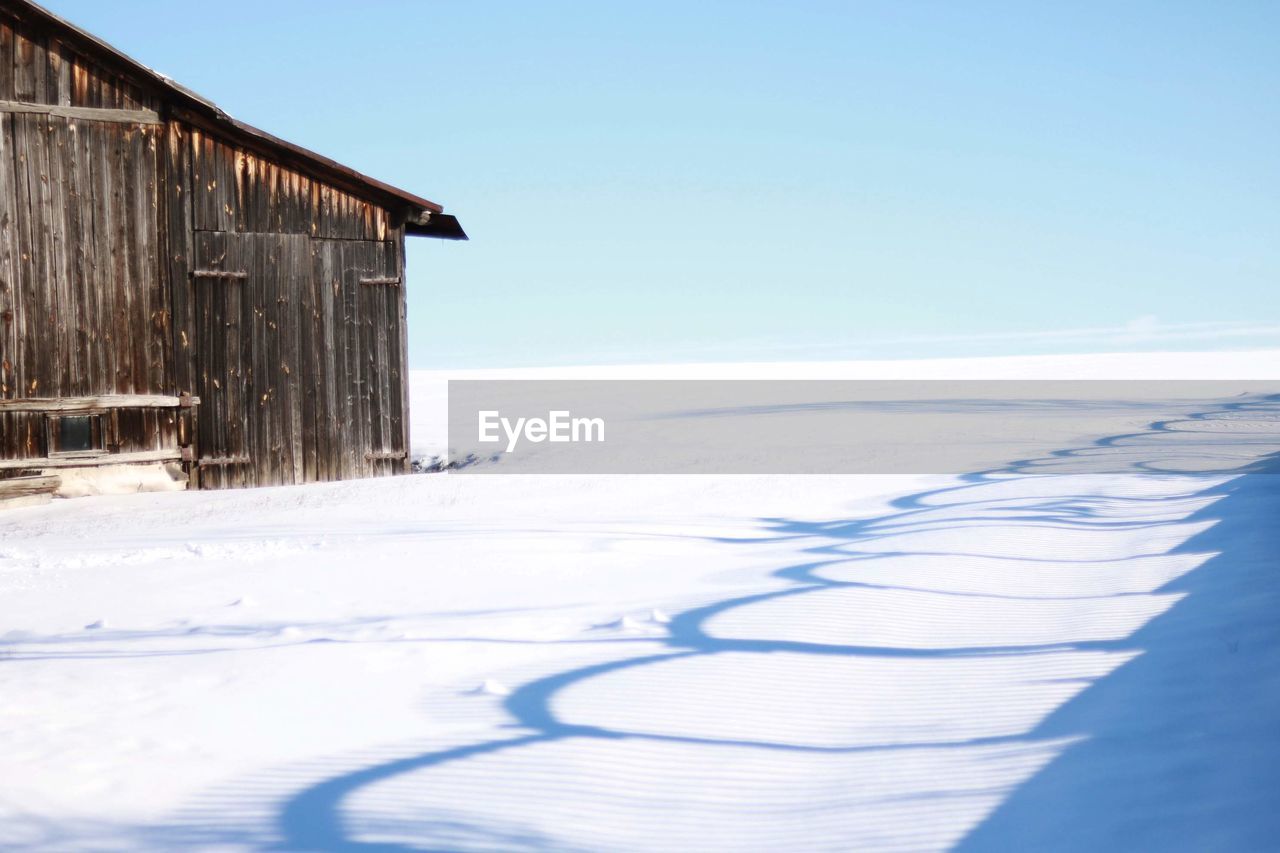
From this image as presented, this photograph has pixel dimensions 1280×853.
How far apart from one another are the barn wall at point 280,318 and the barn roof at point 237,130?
141mm

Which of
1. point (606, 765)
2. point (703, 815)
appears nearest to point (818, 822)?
point (703, 815)

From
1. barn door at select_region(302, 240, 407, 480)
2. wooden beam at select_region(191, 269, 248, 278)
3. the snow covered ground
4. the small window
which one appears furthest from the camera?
barn door at select_region(302, 240, 407, 480)

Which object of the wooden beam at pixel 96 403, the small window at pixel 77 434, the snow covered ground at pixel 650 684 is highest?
the wooden beam at pixel 96 403

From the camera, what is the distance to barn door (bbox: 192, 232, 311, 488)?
12.3 metres

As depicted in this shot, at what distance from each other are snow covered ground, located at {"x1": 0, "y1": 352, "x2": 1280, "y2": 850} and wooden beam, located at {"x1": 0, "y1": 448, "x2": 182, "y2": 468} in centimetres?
179

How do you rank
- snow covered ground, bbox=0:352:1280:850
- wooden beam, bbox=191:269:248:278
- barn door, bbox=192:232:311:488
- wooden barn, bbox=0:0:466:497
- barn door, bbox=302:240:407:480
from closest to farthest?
snow covered ground, bbox=0:352:1280:850, wooden barn, bbox=0:0:466:497, wooden beam, bbox=191:269:248:278, barn door, bbox=192:232:311:488, barn door, bbox=302:240:407:480

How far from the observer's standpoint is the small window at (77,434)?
38.5ft

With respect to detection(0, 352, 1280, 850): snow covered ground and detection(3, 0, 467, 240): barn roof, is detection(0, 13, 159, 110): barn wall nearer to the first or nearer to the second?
detection(3, 0, 467, 240): barn roof

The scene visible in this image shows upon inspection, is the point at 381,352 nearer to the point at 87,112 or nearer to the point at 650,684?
the point at 87,112

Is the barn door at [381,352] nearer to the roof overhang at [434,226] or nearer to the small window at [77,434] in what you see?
the roof overhang at [434,226]

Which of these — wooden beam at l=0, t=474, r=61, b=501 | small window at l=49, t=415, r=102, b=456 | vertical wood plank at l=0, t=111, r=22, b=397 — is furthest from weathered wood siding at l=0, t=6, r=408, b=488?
wooden beam at l=0, t=474, r=61, b=501

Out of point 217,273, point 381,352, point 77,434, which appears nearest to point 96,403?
point 77,434

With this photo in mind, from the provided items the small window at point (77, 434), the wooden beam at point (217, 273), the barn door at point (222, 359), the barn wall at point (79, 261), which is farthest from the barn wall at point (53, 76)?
the small window at point (77, 434)

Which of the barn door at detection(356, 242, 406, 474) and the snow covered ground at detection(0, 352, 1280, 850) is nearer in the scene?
the snow covered ground at detection(0, 352, 1280, 850)
